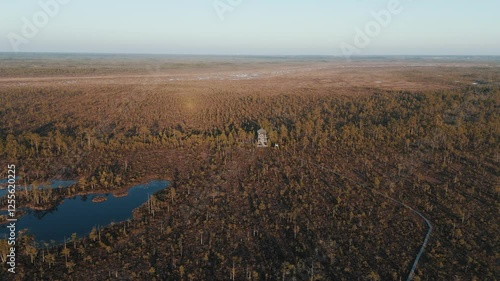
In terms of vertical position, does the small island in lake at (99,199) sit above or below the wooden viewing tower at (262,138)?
below

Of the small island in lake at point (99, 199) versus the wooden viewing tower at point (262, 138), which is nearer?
the small island in lake at point (99, 199)

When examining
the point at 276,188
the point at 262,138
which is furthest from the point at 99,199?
the point at 262,138

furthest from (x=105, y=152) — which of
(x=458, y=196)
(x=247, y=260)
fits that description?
(x=458, y=196)

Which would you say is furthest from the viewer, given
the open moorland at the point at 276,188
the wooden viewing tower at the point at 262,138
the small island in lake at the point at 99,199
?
the wooden viewing tower at the point at 262,138

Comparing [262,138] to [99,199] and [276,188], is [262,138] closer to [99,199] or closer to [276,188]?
[276,188]

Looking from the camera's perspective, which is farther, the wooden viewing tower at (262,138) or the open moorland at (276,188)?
Answer: the wooden viewing tower at (262,138)

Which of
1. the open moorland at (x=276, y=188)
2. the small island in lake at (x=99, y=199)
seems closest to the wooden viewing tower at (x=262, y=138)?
the open moorland at (x=276, y=188)

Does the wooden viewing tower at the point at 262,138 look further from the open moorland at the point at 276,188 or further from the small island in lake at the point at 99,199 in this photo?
the small island in lake at the point at 99,199

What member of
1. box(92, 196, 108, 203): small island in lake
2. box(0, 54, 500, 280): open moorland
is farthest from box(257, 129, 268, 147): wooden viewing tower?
box(92, 196, 108, 203): small island in lake

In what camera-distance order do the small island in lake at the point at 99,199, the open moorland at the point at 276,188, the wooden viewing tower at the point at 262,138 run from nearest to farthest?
the open moorland at the point at 276,188, the small island in lake at the point at 99,199, the wooden viewing tower at the point at 262,138

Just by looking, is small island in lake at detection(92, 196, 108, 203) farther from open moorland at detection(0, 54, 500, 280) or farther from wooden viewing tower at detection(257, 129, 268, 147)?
wooden viewing tower at detection(257, 129, 268, 147)
